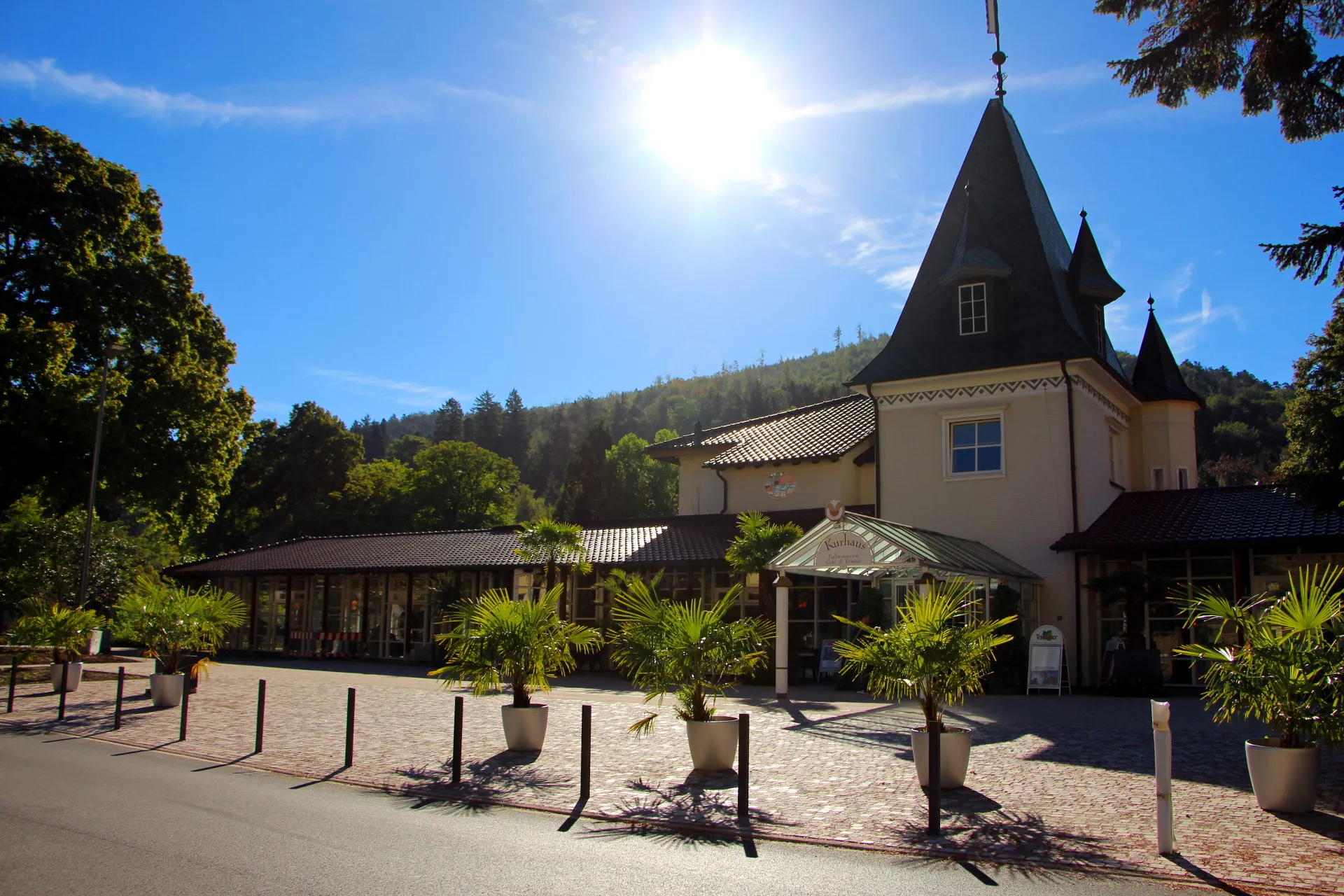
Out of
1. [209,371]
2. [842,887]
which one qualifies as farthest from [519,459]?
[842,887]

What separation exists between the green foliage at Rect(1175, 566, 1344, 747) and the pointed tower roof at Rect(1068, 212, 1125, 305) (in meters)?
17.4

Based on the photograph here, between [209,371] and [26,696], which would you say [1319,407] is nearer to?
[26,696]

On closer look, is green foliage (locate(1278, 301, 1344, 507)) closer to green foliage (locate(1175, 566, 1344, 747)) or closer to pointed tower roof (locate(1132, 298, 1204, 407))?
green foliage (locate(1175, 566, 1344, 747))

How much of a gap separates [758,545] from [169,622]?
1159 centimetres

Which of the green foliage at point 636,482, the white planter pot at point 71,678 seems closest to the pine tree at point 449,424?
the green foliage at point 636,482

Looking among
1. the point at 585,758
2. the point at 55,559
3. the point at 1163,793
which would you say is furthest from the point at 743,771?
the point at 55,559

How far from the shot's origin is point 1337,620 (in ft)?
28.6

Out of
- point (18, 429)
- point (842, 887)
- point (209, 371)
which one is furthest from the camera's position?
point (209, 371)

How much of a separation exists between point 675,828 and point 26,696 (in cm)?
1657

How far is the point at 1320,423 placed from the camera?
14.1 m

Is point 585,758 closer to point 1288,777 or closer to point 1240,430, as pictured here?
point 1288,777

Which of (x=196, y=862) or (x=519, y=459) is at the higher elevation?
(x=519, y=459)

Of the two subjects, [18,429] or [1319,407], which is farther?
[18,429]

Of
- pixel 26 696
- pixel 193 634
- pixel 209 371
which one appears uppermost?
pixel 209 371
